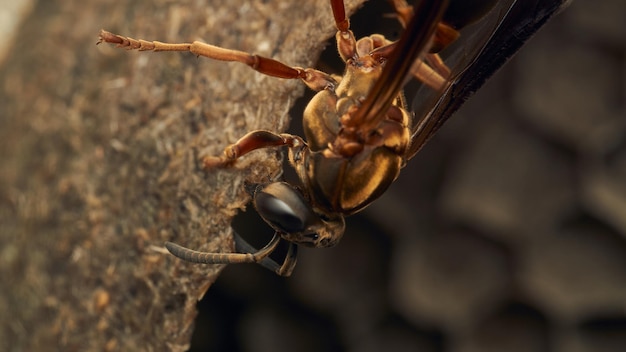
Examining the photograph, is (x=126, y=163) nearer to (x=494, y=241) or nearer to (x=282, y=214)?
(x=282, y=214)

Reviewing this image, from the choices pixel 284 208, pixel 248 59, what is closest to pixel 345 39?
pixel 248 59

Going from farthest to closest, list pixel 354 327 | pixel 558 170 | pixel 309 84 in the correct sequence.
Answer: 1. pixel 354 327
2. pixel 558 170
3. pixel 309 84

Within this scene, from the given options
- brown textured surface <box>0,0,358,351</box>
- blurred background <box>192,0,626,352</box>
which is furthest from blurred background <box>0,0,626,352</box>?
brown textured surface <box>0,0,358,351</box>

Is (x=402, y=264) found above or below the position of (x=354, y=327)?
above

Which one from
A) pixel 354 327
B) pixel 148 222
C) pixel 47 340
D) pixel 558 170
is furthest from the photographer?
pixel 354 327

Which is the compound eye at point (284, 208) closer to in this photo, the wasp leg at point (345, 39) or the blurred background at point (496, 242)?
the wasp leg at point (345, 39)

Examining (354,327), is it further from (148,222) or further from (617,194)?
(148,222)

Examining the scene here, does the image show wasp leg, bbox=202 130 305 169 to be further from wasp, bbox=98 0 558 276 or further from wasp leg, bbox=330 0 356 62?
wasp leg, bbox=330 0 356 62

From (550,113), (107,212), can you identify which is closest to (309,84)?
(107,212)
